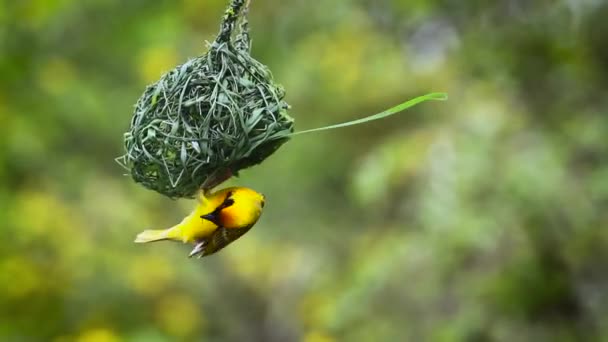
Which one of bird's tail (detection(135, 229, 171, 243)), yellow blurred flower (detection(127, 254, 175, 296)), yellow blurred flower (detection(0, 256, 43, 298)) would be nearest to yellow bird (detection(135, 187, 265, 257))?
bird's tail (detection(135, 229, 171, 243))

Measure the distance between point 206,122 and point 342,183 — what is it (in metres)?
8.45

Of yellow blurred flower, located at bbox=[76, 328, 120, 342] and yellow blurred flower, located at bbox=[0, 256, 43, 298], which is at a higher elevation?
yellow blurred flower, located at bbox=[0, 256, 43, 298]

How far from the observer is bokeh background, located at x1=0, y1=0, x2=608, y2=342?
5.32 m

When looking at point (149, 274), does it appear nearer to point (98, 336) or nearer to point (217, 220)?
point (98, 336)

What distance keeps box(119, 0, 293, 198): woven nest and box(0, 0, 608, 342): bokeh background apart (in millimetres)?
2508

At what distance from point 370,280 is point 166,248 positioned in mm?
4518

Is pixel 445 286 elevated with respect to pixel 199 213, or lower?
elevated

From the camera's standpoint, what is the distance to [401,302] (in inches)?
257

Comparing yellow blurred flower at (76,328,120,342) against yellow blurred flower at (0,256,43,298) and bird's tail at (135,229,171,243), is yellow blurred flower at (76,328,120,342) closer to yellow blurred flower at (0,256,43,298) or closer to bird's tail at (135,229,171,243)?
yellow blurred flower at (0,256,43,298)

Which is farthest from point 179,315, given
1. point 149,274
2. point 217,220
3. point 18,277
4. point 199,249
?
point 217,220

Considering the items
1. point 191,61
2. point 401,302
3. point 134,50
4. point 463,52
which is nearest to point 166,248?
point 134,50

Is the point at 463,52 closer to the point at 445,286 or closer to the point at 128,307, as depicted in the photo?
the point at 445,286

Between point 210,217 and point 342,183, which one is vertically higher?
point 342,183

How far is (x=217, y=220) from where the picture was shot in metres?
2.45
